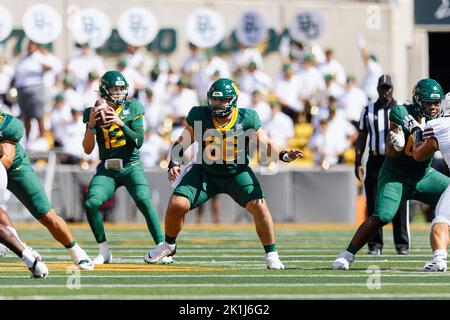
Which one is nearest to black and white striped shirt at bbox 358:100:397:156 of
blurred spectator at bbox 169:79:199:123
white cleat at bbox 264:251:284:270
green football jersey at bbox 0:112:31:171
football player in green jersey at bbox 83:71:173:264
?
football player in green jersey at bbox 83:71:173:264

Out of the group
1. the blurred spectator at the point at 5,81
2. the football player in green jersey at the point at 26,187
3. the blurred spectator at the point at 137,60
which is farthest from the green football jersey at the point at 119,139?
the blurred spectator at the point at 137,60

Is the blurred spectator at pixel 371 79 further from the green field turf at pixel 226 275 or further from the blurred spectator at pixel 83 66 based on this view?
the green field turf at pixel 226 275

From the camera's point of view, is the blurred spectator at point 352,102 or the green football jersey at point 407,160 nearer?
the green football jersey at point 407,160

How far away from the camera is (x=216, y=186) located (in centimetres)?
983

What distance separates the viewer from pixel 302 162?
59.4 ft

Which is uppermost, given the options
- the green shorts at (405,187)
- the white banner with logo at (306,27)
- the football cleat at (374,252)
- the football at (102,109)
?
the white banner with logo at (306,27)

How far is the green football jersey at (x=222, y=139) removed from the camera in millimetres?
9742

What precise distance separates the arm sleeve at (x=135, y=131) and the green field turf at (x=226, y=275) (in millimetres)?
992

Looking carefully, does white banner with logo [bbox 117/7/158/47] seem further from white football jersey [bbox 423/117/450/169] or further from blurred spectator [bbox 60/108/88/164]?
white football jersey [bbox 423/117/450/169]

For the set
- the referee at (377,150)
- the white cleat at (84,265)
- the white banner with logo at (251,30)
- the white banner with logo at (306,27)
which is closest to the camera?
the white cleat at (84,265)

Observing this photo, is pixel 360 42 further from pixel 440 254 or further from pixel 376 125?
pixel 440 254

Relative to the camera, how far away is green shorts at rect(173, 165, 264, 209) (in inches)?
381

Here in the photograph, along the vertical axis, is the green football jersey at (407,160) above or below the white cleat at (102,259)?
above

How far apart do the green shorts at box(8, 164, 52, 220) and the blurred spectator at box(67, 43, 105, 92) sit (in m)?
8.72
